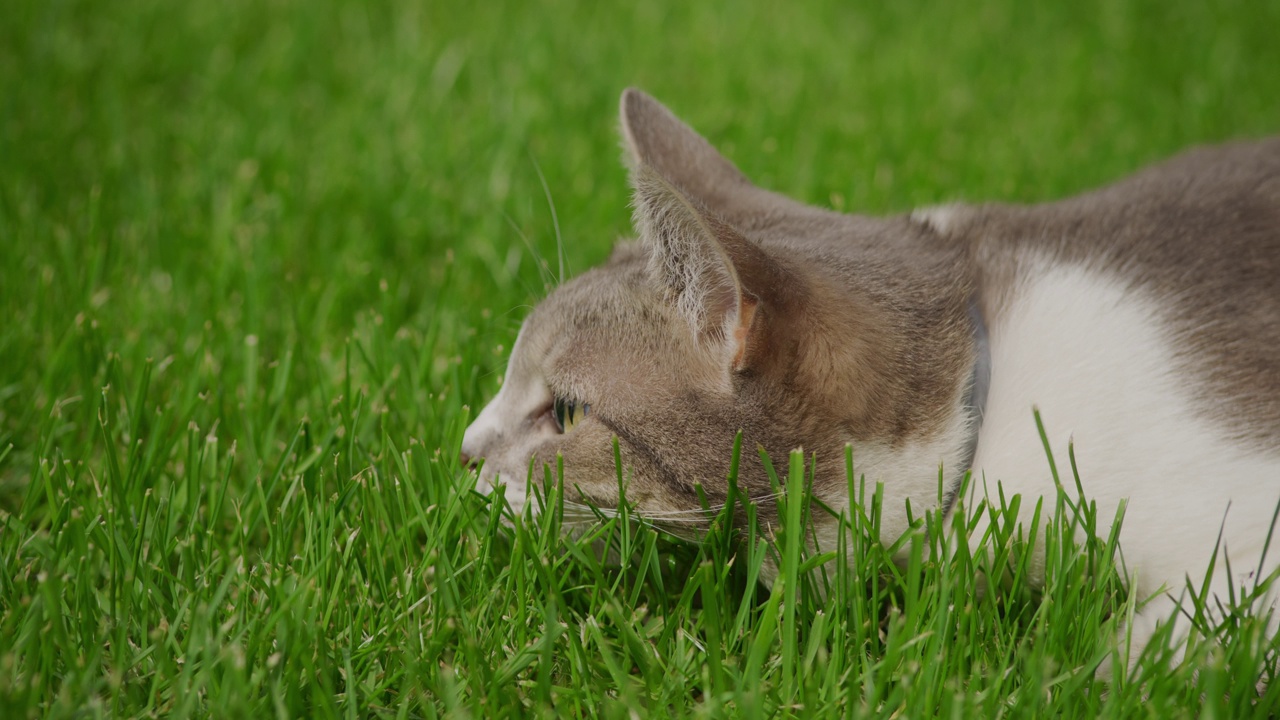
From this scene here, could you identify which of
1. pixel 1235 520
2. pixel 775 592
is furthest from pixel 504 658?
pixel 1235 520

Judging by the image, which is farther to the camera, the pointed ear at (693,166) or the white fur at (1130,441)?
the pointed ear at (693,166)

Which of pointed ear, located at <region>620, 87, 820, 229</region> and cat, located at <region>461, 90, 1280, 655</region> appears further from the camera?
pointed ear, located at <region>620, 87, 820, 229</region>

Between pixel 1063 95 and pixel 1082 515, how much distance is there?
283 centimetres

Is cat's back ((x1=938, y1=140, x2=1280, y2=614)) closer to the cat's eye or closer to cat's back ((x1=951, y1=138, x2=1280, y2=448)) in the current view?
cat's back ((x1=951, y1=138, x2=1280, y2=448))

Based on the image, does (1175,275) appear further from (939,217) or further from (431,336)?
(431,336)

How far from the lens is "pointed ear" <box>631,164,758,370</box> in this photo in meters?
1.39

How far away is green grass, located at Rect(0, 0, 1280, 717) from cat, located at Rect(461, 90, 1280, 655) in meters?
0.08

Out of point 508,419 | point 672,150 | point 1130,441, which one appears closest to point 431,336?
point 508,419

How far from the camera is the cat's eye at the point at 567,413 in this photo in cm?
170

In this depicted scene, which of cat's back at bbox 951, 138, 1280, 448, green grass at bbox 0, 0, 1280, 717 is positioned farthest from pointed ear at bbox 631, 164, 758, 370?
cat's back at bbox 951, 138, 1280, 448

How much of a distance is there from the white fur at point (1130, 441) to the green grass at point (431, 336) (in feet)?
0.22

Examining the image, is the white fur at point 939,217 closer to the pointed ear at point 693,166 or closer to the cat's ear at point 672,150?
the pointed ear at point 693,166

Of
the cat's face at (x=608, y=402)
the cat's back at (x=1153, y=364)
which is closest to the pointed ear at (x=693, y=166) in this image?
the cat's face at (x=608, y=402)

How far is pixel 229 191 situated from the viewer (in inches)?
115
